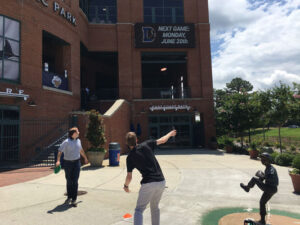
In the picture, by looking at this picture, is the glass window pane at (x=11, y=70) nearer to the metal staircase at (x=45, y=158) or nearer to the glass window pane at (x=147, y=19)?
the metal staircase at (x=45, y=158)

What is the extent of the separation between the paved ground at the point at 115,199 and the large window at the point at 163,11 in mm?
18370

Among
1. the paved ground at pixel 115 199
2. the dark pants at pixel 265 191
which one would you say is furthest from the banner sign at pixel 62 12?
the dark pants at pixel 265 191

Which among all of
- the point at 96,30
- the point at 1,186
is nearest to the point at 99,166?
the point at 1,186

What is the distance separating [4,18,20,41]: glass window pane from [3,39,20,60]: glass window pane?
1.00 ft

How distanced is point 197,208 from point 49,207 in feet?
11.4

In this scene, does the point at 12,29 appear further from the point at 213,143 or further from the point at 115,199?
the point at 213,143

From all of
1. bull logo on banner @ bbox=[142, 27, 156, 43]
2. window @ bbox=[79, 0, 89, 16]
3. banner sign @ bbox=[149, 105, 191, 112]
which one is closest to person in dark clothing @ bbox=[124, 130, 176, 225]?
banner sign @ bbox=[149, 105, 191, 112]

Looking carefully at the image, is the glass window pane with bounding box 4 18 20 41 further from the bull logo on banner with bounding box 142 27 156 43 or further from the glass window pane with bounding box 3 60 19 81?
the bull logo on banner with bounding box 142 27 156 43

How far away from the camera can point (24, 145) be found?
12.6m

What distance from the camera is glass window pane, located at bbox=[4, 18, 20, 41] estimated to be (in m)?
12.2

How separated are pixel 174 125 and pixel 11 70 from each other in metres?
14.5

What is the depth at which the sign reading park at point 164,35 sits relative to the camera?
2223 centimetres

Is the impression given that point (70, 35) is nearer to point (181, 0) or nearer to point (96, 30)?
point (96, 30)

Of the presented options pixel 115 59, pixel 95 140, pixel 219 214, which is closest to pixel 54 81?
pixel 95 140
